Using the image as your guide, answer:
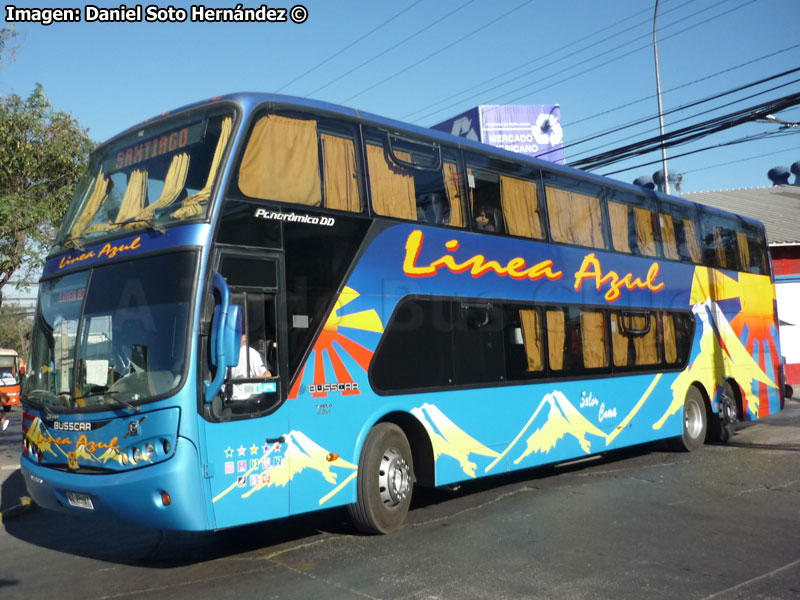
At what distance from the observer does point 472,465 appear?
9086 mm

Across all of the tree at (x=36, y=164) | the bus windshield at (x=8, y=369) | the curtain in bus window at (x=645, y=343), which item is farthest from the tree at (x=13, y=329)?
the curtain in bus window at (x=645, y=343)

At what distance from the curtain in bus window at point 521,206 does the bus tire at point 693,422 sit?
16.5ft

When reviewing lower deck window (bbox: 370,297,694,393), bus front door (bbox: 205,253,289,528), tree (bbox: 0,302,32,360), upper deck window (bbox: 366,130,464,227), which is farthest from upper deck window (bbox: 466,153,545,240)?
tree (bbox: 0,302,32,360)

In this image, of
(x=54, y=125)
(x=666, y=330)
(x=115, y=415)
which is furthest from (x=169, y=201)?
(x=54, y=125)

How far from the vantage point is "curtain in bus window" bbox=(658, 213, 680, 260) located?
13398 mm

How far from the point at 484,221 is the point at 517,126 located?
27.6 meters

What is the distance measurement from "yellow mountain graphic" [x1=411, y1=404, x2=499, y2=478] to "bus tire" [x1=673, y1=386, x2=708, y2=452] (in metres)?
5.84

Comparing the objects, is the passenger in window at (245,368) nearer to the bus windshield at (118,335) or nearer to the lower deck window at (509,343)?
the bus windshield at (118,335)

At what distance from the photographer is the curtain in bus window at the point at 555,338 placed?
34.6 ft

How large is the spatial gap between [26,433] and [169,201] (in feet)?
Result: 8.98

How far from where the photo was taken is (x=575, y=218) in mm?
11398

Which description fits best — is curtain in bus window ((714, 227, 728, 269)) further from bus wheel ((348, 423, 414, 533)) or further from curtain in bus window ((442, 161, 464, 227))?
bus wheel ((348, 423, 414, 533))

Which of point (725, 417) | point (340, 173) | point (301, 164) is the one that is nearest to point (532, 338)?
point (340, 173)

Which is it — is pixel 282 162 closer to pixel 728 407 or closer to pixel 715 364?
pixel 715 364
